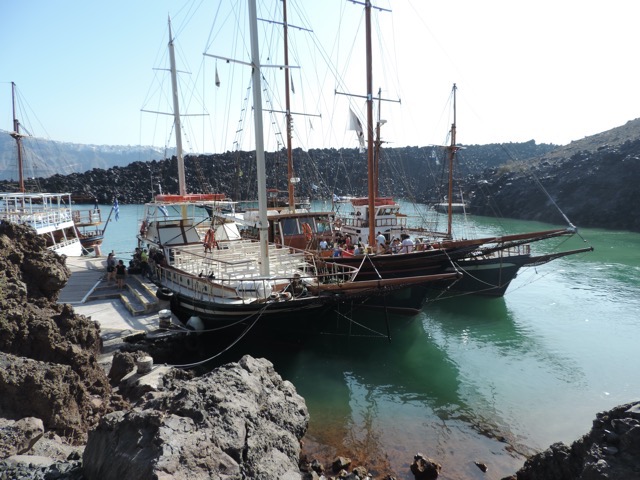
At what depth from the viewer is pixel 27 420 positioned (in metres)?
5.52

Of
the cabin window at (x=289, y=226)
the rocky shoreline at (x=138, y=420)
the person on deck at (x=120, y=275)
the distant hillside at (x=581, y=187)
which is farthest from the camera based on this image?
the distant hillside at (x=581, y=187)

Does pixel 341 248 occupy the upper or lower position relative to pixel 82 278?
upper

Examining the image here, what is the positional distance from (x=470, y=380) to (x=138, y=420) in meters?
10.1

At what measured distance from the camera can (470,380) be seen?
40.0ft

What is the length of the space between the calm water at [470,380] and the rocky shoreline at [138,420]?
1155 millimetres

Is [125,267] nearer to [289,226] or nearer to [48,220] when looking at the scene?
[289,226]

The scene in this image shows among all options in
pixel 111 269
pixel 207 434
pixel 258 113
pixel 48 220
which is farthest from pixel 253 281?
pixel 48 220

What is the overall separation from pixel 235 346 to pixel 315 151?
108072mm

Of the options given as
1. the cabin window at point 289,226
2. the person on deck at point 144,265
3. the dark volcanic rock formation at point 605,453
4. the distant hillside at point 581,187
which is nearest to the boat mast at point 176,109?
the person on deck at point 144,265

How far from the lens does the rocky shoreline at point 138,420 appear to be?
15.0 ft

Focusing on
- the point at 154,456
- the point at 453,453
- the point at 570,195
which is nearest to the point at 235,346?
the point at 453,453

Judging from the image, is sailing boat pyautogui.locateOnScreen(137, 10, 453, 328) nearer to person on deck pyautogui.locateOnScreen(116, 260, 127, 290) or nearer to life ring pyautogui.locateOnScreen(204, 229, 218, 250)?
life ring pyautogui.locateOnScreen(204, 229, 218, 250)

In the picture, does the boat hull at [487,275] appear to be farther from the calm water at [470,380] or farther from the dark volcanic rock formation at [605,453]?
the dark volcanic rock formation at [605,453]

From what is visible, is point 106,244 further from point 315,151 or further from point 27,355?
point 315,151
